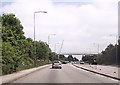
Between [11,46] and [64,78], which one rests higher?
[11,46]

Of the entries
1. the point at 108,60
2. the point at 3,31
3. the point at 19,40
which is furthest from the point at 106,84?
the point at 108,60

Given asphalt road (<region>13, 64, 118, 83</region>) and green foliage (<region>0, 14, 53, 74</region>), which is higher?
green foliage (<region>0, 14, 53, 74</region>)

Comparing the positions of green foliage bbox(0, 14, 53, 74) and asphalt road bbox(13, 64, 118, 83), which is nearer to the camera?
asphalt road bbox(13, 64, 118, 83)

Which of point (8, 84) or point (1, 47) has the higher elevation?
point (1, 47)

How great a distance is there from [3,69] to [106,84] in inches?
658

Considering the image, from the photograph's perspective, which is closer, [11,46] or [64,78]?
[64,78]

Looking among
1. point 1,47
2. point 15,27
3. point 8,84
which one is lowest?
point 8,84

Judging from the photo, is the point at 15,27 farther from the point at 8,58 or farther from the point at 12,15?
the point at 8,58

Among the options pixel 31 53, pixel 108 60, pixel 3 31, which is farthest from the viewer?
pixel 108 60

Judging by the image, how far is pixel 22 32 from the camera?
66.6 meters

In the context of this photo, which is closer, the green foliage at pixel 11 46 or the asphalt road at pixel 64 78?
the asphalt road at pixel 64 78

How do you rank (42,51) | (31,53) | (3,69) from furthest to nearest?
1. (42,51)
2. (31,53)
3. (3,69)

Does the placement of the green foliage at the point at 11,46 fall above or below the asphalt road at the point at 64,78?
above

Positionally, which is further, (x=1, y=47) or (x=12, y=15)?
(x=12, y=15)
